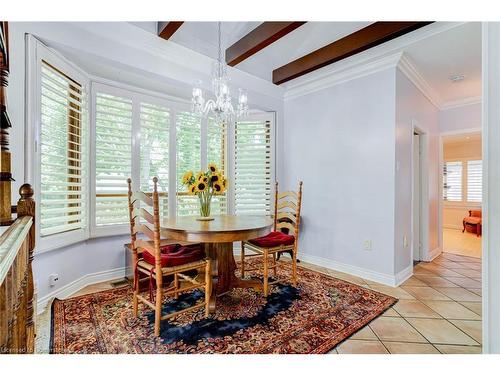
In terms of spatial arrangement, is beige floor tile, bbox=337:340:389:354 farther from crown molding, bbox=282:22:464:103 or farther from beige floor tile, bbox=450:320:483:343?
crown molding, bbox=282:22:464:103

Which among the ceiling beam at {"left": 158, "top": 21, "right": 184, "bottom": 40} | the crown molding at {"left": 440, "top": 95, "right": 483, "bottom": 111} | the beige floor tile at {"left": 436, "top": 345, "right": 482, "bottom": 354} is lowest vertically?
the beige floor tile at {"left": 436, "top": 345, "right": 482, "bottom": 354}

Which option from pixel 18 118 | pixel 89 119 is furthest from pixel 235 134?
pixel 18 118

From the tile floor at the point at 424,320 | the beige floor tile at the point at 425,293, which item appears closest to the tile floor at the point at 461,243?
the tile floor at the point at 424,320

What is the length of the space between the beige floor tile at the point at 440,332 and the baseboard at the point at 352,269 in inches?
31.2

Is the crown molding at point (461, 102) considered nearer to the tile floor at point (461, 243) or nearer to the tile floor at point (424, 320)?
the tile floor at point (461, 243)

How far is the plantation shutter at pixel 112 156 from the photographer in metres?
2.89

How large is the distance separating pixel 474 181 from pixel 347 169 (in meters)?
6.01

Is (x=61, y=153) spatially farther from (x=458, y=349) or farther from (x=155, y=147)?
(x=458, y=349)

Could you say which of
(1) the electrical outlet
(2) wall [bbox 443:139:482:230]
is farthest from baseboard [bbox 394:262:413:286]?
(2) wall [bbox 443:139:482:230]

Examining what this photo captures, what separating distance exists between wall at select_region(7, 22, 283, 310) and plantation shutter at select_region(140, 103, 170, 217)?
312 millimetres

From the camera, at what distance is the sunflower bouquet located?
2344 millimetres

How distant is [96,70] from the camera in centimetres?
267

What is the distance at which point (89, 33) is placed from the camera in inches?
89.8

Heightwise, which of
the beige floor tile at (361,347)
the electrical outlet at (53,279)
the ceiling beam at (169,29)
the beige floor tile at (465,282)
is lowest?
the beige floor tile at (465,282)
